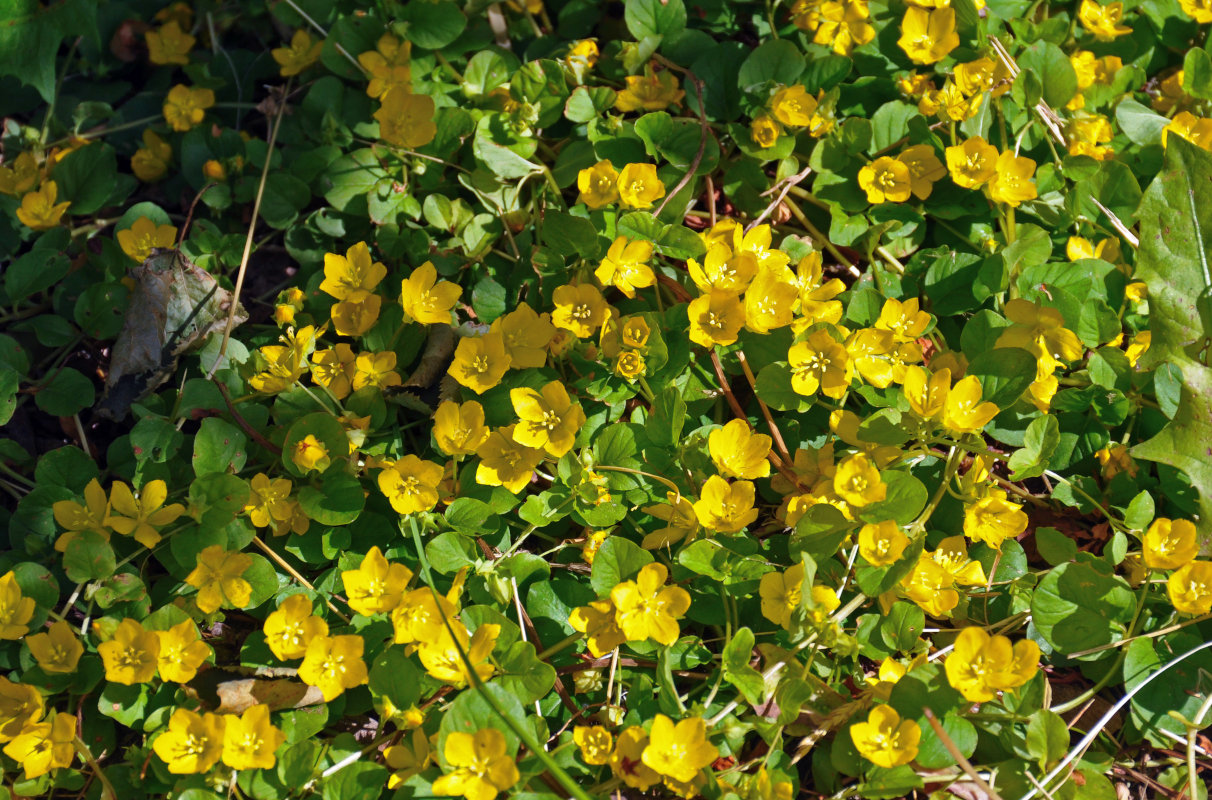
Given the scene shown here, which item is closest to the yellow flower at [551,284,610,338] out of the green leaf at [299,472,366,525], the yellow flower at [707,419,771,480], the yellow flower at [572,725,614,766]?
the yellow flower at [707,419,771,480]

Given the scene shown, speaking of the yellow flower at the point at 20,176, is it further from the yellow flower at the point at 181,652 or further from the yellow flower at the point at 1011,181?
the yellow flower at the point at 1011,181

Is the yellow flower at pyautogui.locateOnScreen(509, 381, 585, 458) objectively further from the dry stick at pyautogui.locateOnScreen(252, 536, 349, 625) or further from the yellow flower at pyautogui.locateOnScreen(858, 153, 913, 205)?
the yellow flower at pyautogui.locateOnScreen(858, 153, 913, 205)

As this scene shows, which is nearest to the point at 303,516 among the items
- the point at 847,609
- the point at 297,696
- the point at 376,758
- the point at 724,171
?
the point at 297,696

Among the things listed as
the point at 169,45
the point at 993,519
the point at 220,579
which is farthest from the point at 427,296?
the point at 169,45

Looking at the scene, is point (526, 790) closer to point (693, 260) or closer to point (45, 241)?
point (693, 260)

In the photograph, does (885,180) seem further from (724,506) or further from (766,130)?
(724,506)
